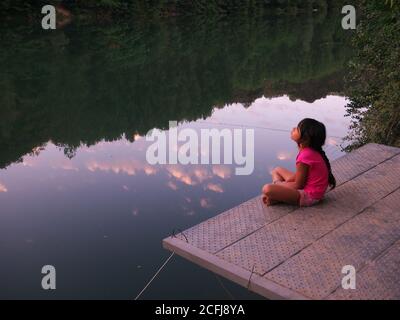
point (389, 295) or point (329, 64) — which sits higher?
point (329, 64)

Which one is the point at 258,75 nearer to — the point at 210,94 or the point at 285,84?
the point at 285,84

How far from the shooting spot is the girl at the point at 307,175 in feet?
14.6

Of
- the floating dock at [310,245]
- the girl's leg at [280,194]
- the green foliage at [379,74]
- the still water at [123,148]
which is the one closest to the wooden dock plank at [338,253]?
the floating dock at [310,245]

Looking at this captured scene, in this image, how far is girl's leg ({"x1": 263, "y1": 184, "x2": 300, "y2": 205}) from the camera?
4.41 metres

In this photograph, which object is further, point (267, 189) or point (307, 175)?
point (307, 175)

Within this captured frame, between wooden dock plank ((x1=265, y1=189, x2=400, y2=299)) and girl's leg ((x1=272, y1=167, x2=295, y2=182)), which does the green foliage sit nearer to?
girl's leg ((x1=272, y1=167, x2=295, y2=182))

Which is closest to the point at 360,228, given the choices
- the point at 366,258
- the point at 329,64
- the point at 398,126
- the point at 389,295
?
the point at 366,258

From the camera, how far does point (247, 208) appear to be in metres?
4.52

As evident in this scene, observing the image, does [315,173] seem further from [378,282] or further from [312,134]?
[378,282]

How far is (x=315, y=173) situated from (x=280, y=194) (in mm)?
427

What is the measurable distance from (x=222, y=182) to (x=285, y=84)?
11.1 metres

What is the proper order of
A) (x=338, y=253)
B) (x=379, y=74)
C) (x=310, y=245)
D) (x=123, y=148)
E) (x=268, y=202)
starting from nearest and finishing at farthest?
(x=338, y=253) → (x=310, y=245) → (x=268, y=202) → (x=379, y=74) → (x=123, y=148)

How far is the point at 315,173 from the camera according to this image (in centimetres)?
454

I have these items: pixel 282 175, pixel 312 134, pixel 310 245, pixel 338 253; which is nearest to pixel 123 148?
pixel 282 175
